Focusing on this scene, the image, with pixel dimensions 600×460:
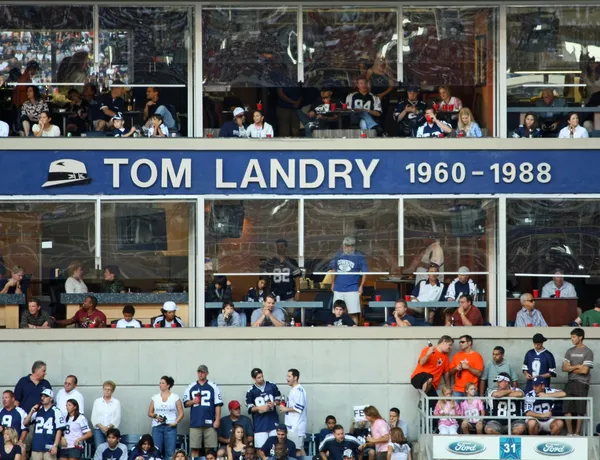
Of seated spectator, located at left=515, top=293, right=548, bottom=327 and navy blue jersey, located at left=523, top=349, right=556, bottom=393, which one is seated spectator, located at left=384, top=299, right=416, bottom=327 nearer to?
seated spectator, located at left=515, top=293, right=548, bottom=327

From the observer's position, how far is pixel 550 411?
77.7ft

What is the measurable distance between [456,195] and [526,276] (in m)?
1.76

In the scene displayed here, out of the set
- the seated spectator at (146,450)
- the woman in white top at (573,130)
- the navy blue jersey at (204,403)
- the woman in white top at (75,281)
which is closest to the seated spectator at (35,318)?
the woman in white top at (75,281)

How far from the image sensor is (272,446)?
2311 cm

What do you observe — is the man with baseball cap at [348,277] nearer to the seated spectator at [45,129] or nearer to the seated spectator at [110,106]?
the seated spectator at [110,106]

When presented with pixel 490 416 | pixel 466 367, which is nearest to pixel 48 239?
pixel 466 367

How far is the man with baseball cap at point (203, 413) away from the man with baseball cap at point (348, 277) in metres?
2.74

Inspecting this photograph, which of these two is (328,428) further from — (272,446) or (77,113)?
(77,113)

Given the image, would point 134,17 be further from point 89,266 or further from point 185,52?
point 89,266

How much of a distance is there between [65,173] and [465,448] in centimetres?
779

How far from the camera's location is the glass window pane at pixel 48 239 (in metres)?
25.0

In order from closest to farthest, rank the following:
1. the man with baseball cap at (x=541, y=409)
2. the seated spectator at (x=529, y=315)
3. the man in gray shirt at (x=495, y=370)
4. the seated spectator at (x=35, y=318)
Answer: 1. the man with baseball cap at (x=541, y=409)
2. the man in gray shirt at (x=495, y=370)
3. the seated spectator at (x=35, y=318)
4. the seated spectator at (x=529, y=315)

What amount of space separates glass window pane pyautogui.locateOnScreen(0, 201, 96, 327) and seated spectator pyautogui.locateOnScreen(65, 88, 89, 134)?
4.34 ft

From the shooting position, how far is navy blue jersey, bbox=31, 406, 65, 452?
75.7 feet
